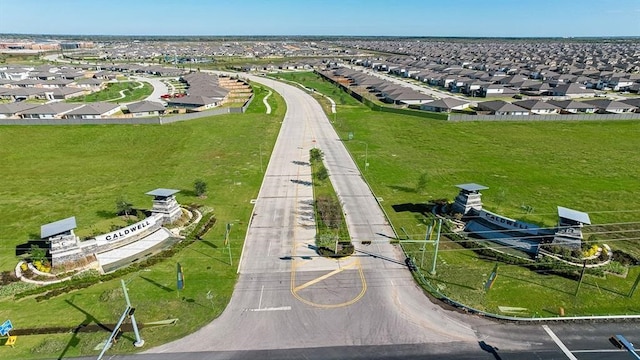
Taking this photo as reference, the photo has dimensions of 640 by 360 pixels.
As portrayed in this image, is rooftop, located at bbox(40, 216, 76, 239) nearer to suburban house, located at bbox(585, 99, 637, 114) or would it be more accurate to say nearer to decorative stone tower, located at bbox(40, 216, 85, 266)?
decorative stone tower, located at bbox(40, 216, 85, 266)

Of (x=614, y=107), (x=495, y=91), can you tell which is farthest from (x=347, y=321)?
(x=495, y=91)

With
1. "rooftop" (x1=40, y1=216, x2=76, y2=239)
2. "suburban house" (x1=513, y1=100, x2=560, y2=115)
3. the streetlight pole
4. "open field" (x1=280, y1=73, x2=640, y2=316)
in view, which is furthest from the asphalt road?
"suburban house" (x1=513, y1=100, x2=560, y2=115)

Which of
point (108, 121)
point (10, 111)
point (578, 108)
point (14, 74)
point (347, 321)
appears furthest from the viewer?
point (14, 74)

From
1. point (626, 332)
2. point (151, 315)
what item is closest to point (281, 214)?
point (151, 315)

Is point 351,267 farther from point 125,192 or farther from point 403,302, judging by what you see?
point 125,192

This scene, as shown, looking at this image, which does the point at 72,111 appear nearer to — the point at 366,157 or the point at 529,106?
the point at 366,157

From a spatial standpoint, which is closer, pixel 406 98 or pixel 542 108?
pixel 542 108

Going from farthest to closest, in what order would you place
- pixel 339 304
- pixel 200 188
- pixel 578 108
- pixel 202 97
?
1. pixel 202 97
2. pixel 578 108
3. pixel 200 188
4. pixel 339 304
